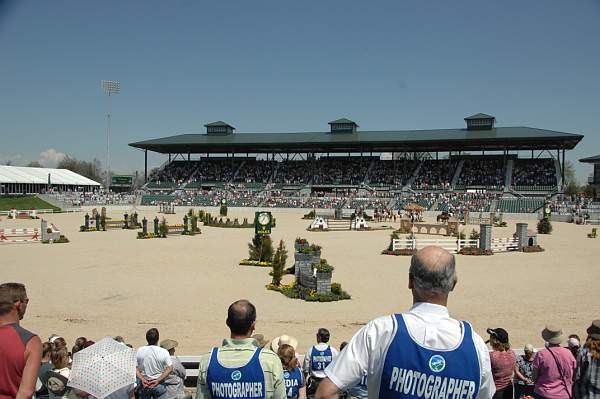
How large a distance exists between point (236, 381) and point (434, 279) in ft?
4.67

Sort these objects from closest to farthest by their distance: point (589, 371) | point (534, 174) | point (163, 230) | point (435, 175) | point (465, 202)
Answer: point (589, 371) < point (163, 230) < point (465, 202) < point (534, 174) < point (435, 175)

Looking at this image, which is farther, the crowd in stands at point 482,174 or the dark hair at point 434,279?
the crowd in stands at point 482,174

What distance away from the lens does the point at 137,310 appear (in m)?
11.7

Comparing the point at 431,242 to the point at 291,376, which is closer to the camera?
the point at 291,376

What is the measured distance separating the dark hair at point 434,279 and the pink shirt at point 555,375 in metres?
3.18

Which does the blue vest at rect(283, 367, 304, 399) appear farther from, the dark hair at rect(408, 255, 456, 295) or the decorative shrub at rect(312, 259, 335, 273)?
the decorative shrub at rect(312, 259, 335, 273)

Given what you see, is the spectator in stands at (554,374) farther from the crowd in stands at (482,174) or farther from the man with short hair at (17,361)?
the crowd in stands at (482,174)

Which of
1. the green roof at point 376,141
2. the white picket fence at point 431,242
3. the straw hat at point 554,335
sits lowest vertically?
the white picket fence at point 431,242

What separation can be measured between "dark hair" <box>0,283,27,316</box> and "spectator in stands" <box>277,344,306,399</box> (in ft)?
8.16

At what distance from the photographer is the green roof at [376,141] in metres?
57.3

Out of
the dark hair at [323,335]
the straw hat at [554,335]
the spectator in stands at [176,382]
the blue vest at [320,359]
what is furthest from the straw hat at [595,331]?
the spectator in stands at [176,382]

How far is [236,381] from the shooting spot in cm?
306

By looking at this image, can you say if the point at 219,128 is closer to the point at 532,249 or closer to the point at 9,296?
the point at 532,249

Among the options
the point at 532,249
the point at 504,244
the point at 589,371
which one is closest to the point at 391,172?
the point at 504,244
